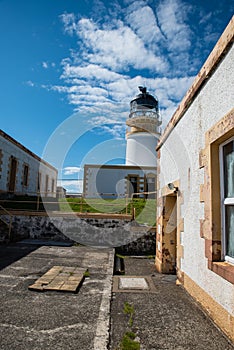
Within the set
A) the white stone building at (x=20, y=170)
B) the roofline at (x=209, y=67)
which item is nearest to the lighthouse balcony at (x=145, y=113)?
the white stone building at (x=20, y=170)

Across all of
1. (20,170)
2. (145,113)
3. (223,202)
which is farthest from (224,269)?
(145,113)

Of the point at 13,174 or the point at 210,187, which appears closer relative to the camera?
the point at 210,187

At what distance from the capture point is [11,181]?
14680 mm

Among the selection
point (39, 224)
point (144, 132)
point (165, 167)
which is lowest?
point (39, 224)

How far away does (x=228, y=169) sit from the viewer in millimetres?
2998

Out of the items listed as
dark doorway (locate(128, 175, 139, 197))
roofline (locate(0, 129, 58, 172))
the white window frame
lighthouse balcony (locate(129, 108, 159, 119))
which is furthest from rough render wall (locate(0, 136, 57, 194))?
the white window frame

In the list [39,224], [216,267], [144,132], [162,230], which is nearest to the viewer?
[216,267]

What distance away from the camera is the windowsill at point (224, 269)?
2.55 m

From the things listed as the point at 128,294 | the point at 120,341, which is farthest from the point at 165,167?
the point at 120,341

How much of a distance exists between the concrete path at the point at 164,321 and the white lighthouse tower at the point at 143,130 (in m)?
16.0

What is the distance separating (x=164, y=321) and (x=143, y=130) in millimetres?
19415

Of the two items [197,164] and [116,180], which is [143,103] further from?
[197,164]

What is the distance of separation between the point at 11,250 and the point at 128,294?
15.2 feet

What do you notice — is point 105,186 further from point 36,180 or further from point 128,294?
point 128,294
